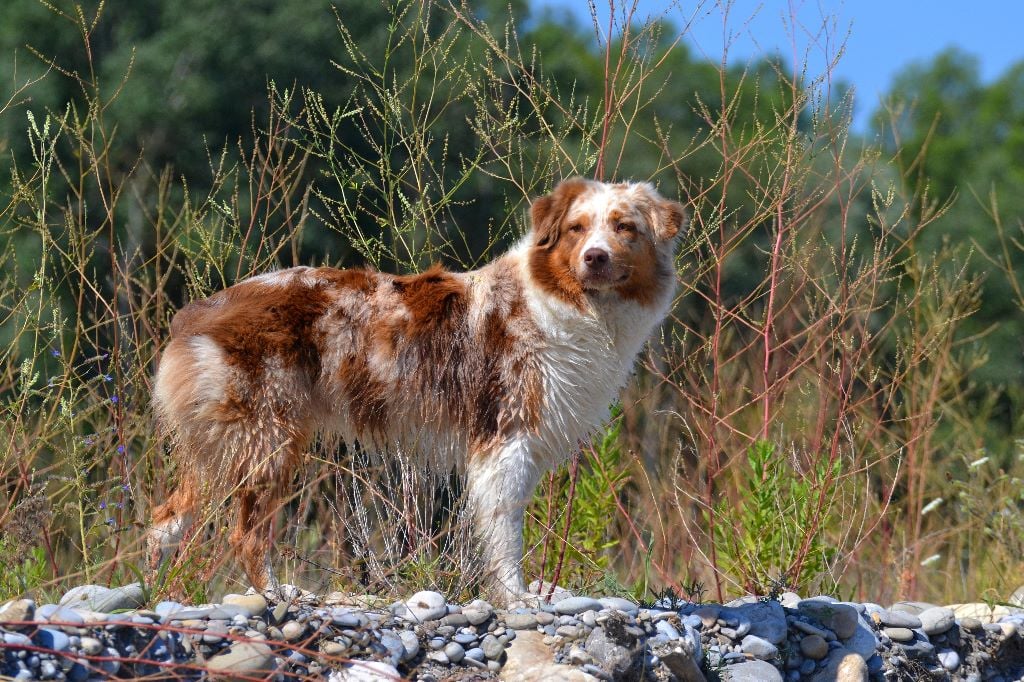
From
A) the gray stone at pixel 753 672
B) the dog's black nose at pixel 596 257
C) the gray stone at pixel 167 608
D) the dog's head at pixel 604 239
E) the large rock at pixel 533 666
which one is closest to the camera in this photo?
the gray stone at pixel 167 608

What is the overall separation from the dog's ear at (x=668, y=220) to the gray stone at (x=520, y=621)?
2.01 meters

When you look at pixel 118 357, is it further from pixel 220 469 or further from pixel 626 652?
pixel 626 652

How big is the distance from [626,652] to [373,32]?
325 inches

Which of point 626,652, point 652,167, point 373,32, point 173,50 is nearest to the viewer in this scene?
point 626,652

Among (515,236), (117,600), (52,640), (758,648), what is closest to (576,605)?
(758,648)

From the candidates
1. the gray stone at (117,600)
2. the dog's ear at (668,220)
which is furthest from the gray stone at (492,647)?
the dog's ear at (668,220)

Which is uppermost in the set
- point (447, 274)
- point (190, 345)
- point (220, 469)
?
point (447, 274)

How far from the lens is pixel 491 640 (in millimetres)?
4555

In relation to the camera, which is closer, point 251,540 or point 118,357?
point 251,540

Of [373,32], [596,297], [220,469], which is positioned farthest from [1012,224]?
[220,469]

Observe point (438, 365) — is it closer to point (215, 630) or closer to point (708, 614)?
point (708, 614)

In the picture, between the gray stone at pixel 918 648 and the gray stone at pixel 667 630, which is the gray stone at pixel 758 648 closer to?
the gray stone at pixel 667 630

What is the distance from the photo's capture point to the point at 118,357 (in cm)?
604

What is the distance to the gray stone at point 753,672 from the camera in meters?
4.93
